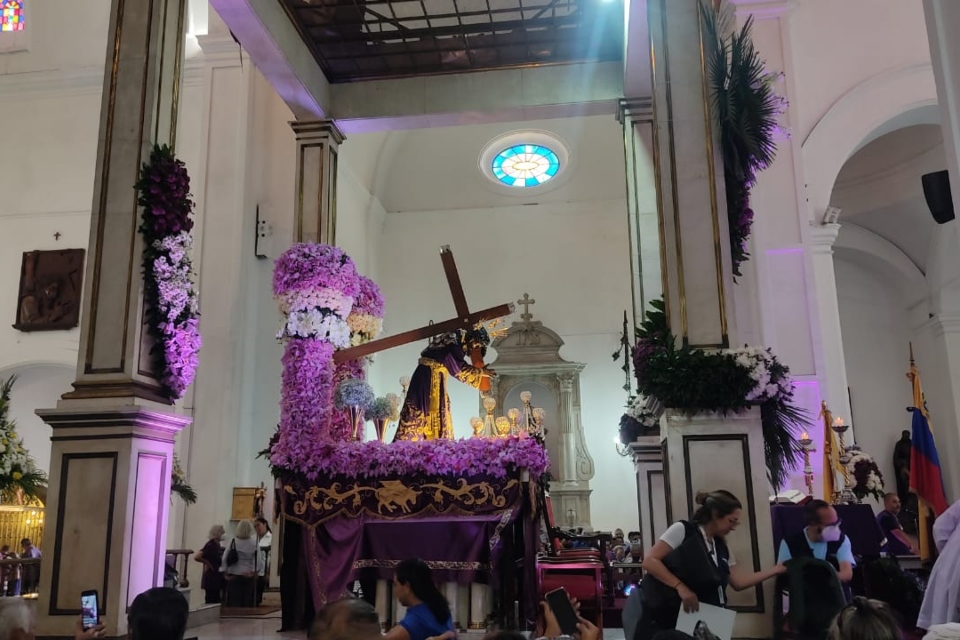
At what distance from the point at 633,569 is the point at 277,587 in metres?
4.48

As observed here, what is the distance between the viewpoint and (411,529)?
6875 millimetres

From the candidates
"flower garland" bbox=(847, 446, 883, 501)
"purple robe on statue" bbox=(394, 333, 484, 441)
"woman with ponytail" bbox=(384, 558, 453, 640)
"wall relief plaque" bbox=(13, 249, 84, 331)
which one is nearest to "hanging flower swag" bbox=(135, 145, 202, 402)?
"purple robe on statue" bbox=(394, 333, 484, 441)

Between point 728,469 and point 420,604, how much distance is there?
2.99 metres

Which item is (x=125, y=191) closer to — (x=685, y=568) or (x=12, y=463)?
(x=12, y=463)

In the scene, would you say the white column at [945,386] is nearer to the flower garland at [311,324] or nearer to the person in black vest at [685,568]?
the flower garland at [311,324]

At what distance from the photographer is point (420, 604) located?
139 inches

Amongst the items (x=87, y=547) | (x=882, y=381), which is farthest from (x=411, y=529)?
(x=882, y=381)

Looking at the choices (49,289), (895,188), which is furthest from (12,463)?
(895,188)

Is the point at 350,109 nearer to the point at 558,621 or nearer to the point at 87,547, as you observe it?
the point at 87,547

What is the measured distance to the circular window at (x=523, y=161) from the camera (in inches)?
763

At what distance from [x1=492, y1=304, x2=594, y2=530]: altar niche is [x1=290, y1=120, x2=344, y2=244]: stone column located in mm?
7498

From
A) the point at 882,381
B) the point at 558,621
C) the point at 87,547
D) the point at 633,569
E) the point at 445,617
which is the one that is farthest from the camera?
the point at 882,381

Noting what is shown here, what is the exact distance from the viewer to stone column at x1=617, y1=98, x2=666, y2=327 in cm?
955

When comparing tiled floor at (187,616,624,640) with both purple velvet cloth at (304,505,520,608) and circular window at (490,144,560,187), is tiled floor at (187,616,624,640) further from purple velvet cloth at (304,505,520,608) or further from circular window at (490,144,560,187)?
circular window at (490,144,560,187)
